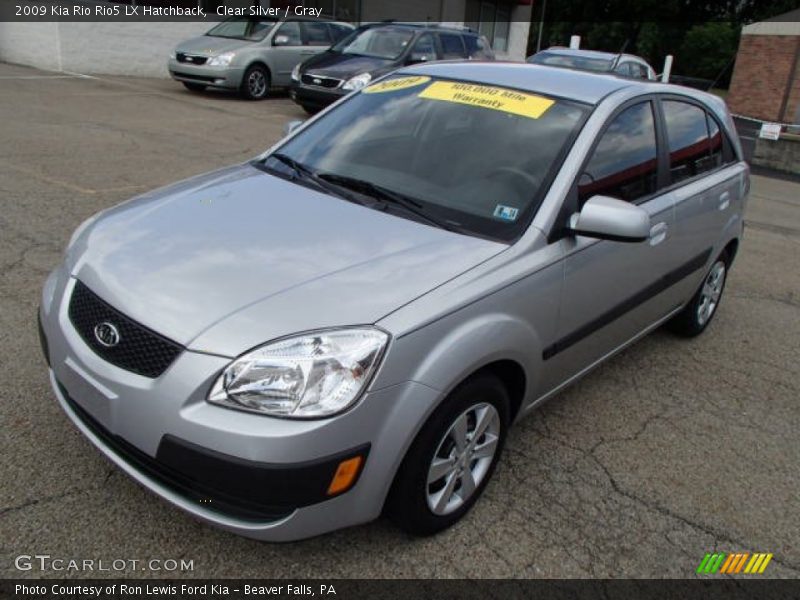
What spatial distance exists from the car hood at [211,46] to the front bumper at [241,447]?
12145 millimetres

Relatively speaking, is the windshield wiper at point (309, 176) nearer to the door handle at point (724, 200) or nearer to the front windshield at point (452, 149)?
the front windshield at point (452, 149)

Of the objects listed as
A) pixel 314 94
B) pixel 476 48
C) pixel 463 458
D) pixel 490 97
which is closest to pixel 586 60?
pixel 476 48

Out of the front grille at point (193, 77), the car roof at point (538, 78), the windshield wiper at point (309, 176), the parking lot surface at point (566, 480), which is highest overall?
the car roof at point (538, 78)

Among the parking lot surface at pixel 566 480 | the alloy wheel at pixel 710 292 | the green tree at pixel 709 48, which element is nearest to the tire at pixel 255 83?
the parking lot surface at pixel 566 480

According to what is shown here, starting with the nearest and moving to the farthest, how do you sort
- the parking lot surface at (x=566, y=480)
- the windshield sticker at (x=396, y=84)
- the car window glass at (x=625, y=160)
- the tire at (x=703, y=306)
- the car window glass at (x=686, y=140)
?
the parking lot surface at (x=566, y=480), the car window glass at (x=625, y=160), the windshield sticker at (x=396, y=84), the car window glass at (x=686, y=140), the tire at (x=703, y=306)

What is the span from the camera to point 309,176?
3203 millimetres

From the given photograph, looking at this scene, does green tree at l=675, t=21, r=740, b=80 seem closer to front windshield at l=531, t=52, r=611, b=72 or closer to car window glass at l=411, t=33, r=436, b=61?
front windshield at l=531, t=52, r=611, b=72

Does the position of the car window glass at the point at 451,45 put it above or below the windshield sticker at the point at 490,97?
below

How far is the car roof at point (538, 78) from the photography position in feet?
10.5

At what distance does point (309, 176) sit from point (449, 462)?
1.50 m

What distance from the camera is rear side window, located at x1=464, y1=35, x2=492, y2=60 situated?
13344 millimetres

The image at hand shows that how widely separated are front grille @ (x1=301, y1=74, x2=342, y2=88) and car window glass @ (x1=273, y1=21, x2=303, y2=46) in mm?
2834

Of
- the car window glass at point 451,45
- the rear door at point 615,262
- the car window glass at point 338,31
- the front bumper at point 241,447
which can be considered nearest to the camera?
the front bumper at point 241,447

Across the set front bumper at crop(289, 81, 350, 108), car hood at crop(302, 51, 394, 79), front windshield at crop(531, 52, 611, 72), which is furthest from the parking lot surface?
front windshield at crop(531, 52, 611, 72)
